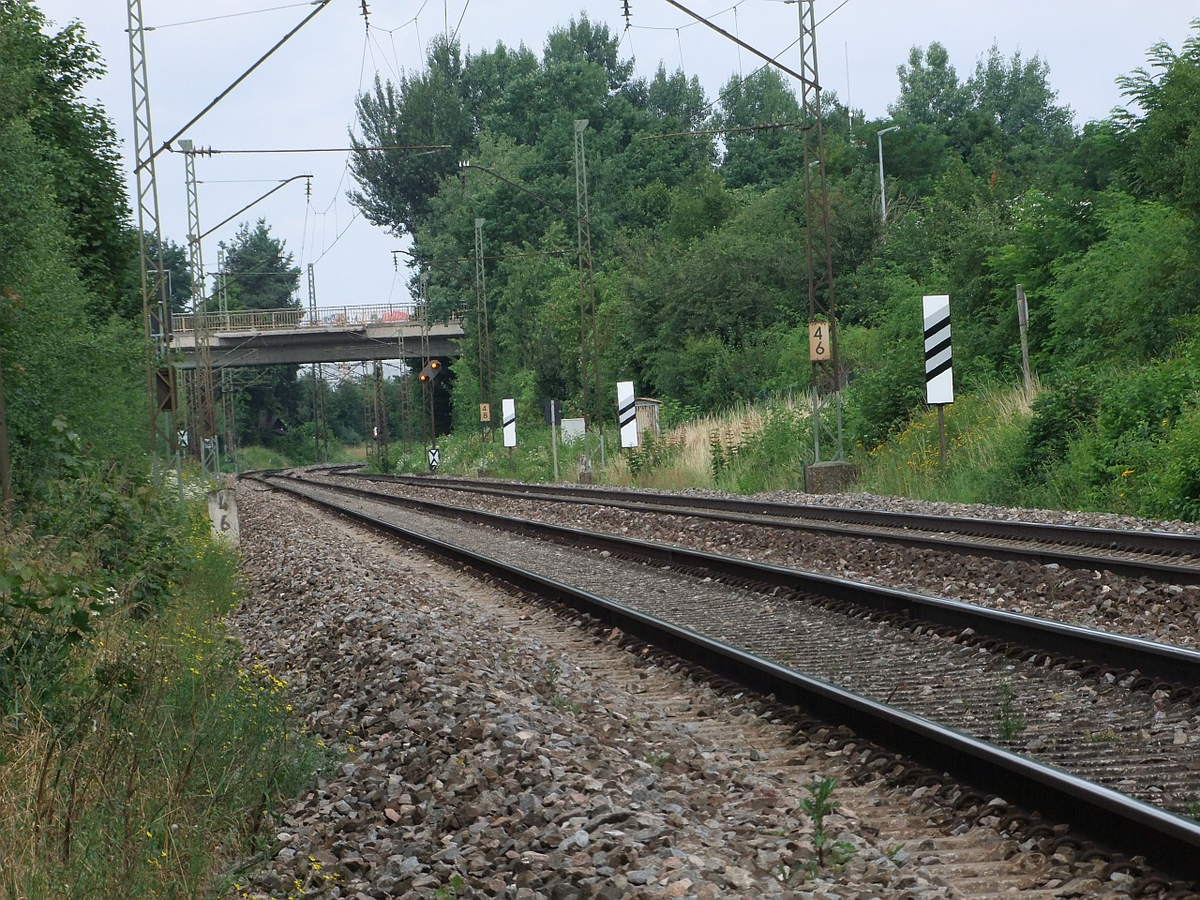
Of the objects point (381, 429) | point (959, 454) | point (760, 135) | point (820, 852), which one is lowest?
point (820, 852)

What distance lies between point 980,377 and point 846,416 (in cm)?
331

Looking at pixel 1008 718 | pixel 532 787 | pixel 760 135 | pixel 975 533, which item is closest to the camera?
pixel 532 787

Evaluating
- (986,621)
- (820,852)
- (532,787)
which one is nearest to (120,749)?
(532,787)

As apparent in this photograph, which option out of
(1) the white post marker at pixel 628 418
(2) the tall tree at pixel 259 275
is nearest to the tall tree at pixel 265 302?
(2) the tall tree at pixel 259 275

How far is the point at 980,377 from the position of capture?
28891 mm

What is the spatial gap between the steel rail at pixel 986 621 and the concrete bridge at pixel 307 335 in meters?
54.1

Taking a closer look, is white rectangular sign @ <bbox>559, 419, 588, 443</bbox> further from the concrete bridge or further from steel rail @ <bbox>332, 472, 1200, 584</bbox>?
the concrete bridge

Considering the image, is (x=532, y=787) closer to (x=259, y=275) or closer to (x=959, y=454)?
(x=959, y=454)

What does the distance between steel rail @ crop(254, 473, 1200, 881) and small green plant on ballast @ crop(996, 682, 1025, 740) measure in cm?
40

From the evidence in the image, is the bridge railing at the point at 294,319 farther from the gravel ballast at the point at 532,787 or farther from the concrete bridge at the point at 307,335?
the gravel ballast at the point at 532,787

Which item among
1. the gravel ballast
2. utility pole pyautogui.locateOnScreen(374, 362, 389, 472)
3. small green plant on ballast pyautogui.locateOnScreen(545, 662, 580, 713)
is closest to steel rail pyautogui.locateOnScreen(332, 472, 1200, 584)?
the gravel ballast

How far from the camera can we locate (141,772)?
18.1 feet

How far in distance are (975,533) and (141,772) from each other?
10.6 meters

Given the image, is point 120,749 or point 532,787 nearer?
point 532,787
